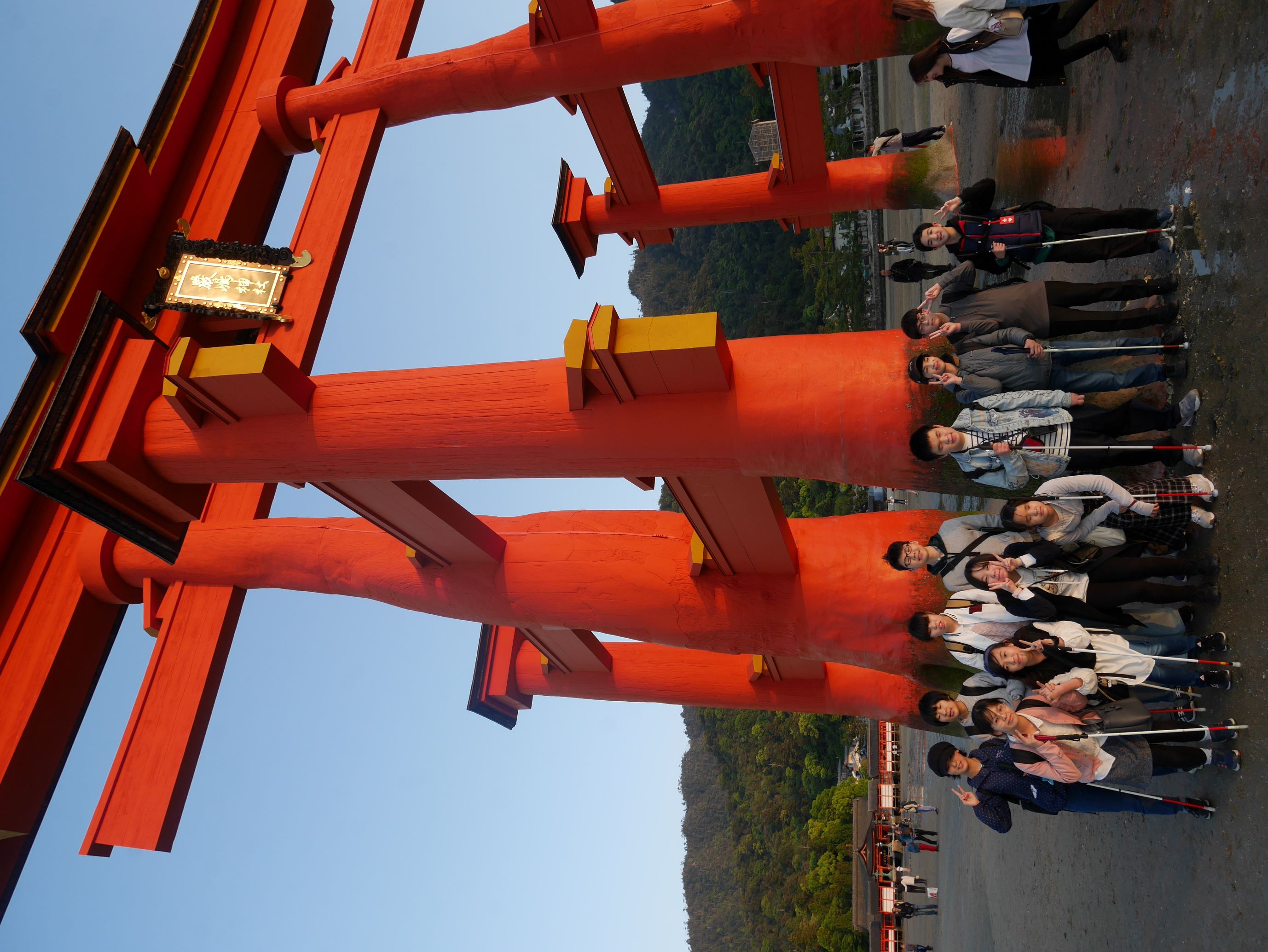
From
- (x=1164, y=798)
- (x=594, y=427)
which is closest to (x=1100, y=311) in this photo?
(x=1164, y=798)

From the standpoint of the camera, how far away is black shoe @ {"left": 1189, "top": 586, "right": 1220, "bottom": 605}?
15.9 ft

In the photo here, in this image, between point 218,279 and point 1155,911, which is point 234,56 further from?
point 1155,911

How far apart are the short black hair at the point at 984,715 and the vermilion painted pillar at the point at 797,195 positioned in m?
7.05

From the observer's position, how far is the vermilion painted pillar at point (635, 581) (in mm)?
5973

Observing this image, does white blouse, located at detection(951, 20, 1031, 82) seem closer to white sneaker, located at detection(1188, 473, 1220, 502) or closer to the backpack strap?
white sneaker, located at detection(1188, 473, 1220, 502)

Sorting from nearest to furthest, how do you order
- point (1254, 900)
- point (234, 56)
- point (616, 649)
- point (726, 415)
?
point (1254, 900), point (726, 415), point (234, 56), point (616, 649)

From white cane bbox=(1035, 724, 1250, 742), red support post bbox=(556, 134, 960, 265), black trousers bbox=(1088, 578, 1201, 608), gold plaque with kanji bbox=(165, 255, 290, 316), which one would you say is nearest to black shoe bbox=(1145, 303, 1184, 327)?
black trousers bbox=(1088, 578, 1201, 608)

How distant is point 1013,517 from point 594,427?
2630 mm

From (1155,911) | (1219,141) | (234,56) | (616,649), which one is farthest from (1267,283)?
(234,56)

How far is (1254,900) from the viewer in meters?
4.34

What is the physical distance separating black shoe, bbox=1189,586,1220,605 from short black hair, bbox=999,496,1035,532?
40.1 inches

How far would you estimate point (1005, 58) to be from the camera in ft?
20.0

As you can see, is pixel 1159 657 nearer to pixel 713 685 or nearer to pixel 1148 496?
pixel 1148 496

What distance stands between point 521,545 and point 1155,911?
206 inches
